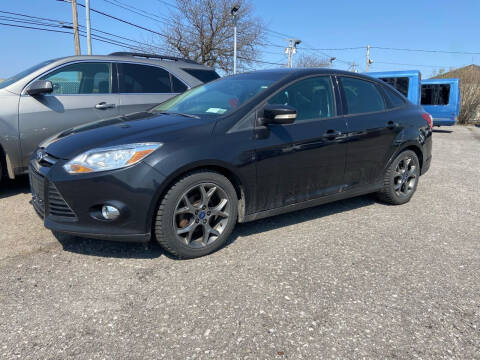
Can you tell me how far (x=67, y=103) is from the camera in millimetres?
4480

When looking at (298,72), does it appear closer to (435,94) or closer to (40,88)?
(40,88)

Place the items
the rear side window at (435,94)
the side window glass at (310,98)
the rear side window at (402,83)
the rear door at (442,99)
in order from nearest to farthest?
the side window glass at (310,98) → the rear side window at (402,83) → the rear door at (442,99) → the rear side window at (435,94)

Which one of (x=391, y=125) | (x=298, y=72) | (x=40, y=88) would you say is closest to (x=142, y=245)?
(x=298, y=72)

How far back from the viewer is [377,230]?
364cm

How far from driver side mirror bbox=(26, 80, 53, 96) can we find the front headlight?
201 centimetres

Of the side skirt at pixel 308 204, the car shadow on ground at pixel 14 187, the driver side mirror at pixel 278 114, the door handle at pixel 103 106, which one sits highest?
the door handle at pixel 103 106

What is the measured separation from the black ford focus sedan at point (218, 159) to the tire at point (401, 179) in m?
0.05

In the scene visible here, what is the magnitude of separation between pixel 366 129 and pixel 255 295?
2279mm

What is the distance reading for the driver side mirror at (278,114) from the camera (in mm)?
2977

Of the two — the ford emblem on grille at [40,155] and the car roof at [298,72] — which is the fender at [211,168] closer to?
the ford emblem on grille at [40,155]

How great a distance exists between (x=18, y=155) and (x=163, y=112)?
1.96 metres

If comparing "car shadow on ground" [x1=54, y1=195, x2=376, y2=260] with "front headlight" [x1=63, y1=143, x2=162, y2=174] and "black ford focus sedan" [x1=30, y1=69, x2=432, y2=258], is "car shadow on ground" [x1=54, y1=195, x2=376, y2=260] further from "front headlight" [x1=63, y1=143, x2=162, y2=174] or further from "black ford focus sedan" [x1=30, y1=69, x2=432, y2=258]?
"front headlight" [x1=63, y1=143, x2=162, y2=174]

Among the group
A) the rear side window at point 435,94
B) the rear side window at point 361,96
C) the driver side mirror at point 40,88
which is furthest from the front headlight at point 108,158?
the rear side window at point 435,94

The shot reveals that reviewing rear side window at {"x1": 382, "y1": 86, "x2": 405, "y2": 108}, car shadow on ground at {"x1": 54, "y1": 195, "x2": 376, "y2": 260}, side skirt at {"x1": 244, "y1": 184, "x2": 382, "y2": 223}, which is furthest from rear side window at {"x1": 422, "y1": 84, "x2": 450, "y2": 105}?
car shadow on ground at {"x1": 54, "y1": 195, "x2": 376, "y2": 260}
